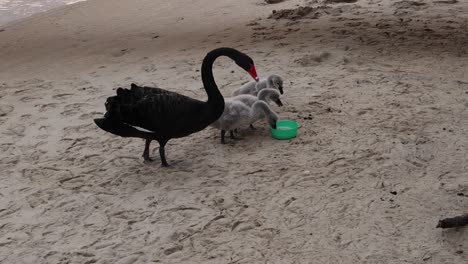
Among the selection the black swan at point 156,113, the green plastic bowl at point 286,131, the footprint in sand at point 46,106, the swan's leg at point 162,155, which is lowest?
the green plastic bowl at point 286,131

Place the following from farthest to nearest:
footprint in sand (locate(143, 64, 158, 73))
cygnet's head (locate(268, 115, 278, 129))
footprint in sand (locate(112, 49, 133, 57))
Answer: footprint in sand (locate(112, 49, 133, 57))
footprint in sand (locate(143, 64, 158, 73))
cygnet's head (locate(268, 115, 278, 129))

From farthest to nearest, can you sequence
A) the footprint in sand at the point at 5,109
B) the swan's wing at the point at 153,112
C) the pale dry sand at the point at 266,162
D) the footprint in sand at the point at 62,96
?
the footprint in sand at the point at 62,96
the footprint in sand at the point at 5,109
the swan's wing at the point at 153,112
the pale dry sand at the point at 266,162

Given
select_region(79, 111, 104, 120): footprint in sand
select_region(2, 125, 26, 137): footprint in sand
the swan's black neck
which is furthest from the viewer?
select_region(79, 111, 104, 120): footprint in sand

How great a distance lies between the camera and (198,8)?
1155 cm

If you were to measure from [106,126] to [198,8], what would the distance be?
7532 mm

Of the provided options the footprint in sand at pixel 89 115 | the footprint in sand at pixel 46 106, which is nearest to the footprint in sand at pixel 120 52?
the footprint in sand at pixel 46 106

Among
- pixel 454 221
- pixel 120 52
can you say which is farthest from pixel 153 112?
pixel 120 52

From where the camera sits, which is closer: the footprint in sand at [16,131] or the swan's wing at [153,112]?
the swan's wing at [153,112]

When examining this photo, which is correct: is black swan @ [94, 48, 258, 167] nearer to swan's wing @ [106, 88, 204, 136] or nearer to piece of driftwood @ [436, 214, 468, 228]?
swan's wing @ [106, 88, 204, 136]

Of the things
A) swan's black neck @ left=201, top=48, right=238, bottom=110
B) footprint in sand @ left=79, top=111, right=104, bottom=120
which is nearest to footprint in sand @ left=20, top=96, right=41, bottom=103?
footprint in sand @ left=79, top=111, right=104, bottom=120

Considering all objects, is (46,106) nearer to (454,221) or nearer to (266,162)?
(266,162)

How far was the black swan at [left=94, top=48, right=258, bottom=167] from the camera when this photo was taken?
4.39 metres

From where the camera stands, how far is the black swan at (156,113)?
4.39 meters

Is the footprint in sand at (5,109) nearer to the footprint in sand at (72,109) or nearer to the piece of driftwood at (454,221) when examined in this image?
the footprint in sand at (72,109)
